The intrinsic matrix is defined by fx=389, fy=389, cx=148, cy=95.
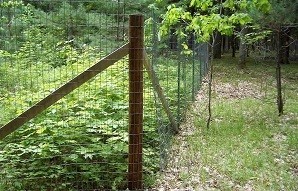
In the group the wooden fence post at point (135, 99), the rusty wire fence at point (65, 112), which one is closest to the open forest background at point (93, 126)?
the rusty wire fence at point (65, 112)

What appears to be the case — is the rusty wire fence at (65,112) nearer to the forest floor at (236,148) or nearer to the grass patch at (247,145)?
the forest floor at (236,148)

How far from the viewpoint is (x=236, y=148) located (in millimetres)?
6945

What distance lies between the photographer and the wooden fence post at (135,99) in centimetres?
454

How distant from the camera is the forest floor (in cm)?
539

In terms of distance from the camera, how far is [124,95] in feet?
20.4

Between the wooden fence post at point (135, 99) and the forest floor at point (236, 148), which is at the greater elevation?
the wooden fence post at point (135, 99)

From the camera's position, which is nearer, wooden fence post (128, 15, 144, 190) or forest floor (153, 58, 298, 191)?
wooden fence post (128, 15, 144, 190)

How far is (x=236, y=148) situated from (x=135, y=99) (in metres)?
3.00

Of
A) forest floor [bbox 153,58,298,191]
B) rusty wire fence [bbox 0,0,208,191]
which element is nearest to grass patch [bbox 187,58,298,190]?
forest floor [bbox 153,58,298,191]

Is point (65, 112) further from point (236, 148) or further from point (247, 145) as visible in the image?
point (247, 145)

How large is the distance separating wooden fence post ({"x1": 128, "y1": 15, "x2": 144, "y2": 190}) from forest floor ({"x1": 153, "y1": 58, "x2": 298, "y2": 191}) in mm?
431

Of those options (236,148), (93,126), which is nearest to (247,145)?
(236,148)

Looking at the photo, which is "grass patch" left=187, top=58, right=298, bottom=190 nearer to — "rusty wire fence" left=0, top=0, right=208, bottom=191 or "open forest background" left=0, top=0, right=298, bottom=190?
"open forest background" left=0, top=0, right=298, bottom=190

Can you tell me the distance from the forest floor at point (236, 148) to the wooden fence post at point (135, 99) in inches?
17.0
